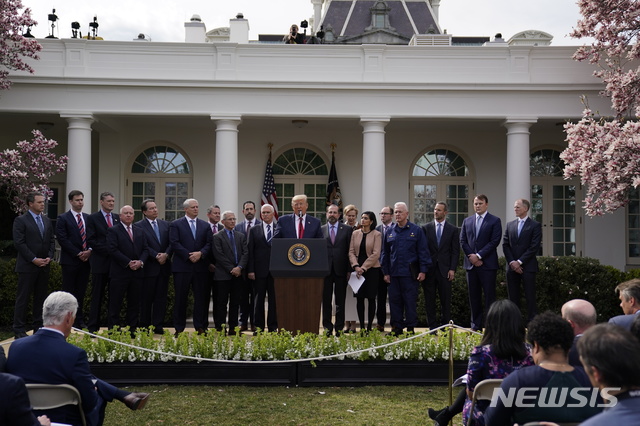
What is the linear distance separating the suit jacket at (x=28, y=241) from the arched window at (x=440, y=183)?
1164 cm

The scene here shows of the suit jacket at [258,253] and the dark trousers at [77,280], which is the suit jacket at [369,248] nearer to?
the suit jacket at [258,253]

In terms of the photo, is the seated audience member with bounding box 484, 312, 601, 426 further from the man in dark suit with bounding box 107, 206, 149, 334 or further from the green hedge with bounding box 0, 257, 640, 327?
the green hedge with bounding box 0, 257, 640, 327

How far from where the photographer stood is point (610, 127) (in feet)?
44.5

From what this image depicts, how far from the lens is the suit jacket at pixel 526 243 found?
10086mm

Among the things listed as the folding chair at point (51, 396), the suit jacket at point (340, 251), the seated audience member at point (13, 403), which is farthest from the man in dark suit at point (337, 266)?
the seated audience member at point (13, 403)

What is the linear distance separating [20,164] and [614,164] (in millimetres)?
12579

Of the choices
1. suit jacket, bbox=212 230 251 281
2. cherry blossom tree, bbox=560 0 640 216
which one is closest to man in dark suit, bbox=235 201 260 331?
suit jacket, bbox=212 230 251 281

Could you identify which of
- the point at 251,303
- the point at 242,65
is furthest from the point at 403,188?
the point at 251,303

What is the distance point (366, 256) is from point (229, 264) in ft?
7.01

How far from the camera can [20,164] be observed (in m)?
14.6

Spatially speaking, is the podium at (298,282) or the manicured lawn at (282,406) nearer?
the manicured lawn at (282,406)

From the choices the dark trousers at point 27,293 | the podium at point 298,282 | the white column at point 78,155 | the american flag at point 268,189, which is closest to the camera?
the podium at point 298,282

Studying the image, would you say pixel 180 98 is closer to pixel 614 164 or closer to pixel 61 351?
pixel 614 164

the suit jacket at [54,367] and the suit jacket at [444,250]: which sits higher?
the suit jacket at [444,250]
